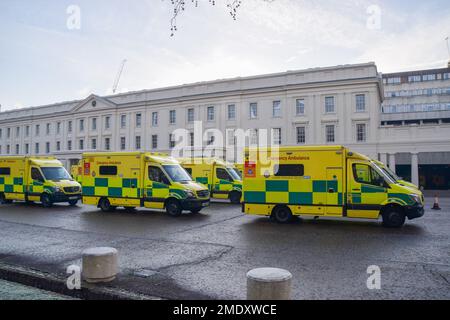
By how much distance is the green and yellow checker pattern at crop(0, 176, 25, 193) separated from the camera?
18.1 meters

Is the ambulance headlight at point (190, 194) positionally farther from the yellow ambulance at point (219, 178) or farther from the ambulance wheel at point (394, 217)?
the ambulance wheel at point (394, 217)

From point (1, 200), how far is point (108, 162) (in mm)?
8265

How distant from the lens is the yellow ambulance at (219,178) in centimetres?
1967

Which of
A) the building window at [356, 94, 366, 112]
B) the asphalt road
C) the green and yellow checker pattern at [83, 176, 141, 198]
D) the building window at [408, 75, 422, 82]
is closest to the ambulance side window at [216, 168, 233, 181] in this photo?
the green and yellow checker pattern at [83, 176, 141, 198]

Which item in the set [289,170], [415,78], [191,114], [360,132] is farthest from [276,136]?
[415,78]

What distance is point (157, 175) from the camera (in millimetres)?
14086

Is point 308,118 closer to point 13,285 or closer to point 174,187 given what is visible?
point 174,187

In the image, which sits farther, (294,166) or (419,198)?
(294,166)

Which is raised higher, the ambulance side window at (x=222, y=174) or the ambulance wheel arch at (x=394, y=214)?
the ambulance side window at (x=222, y=174)

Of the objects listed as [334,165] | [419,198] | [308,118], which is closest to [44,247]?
[334,165]

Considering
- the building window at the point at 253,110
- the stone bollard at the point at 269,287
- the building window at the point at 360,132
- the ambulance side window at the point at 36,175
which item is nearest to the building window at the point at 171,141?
the building window at the point at 253,110

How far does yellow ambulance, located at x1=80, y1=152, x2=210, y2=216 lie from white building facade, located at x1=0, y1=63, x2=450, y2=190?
1049 inches

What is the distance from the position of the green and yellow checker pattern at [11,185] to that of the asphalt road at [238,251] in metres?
5.28

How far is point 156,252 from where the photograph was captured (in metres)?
7.79
